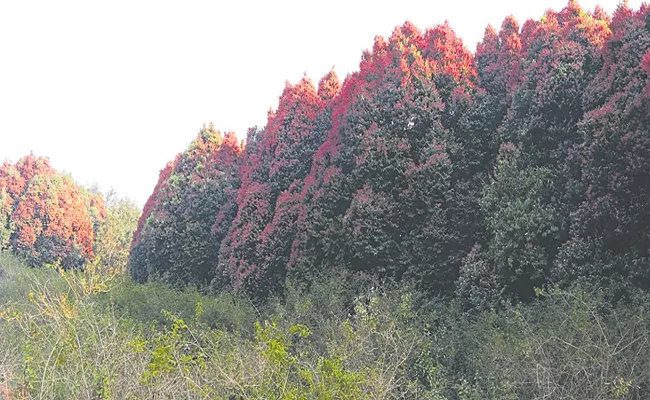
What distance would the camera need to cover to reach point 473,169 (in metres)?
9.50

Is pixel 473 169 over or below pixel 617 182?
over

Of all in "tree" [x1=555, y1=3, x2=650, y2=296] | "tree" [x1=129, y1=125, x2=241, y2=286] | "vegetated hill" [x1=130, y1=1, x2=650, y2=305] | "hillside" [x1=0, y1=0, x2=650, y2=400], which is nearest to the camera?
"hillside" [x1=0, y1=0, x2=650, y2=400]

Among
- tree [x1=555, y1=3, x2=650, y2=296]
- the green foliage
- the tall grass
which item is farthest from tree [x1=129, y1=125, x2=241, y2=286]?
the green foliage

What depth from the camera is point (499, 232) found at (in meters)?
7.93

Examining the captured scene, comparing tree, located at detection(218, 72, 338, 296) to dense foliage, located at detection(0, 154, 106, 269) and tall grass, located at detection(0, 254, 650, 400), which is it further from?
dense foliage, located at detection(0, 154, 106, 269)

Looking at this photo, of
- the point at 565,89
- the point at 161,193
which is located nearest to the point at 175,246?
the point at 161,193

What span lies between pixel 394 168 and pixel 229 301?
4084mm

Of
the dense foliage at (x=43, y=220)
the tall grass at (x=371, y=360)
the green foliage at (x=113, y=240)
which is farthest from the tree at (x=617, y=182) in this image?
the green foliage at (x=113, y=240)

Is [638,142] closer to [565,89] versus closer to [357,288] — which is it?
[565,89]

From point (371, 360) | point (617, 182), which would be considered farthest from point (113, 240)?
point (617, 182)

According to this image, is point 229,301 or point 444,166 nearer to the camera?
point 444,166

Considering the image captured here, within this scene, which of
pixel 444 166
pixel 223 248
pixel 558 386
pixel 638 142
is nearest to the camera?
pixel 558 386

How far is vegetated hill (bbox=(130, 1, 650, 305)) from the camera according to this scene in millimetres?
7086

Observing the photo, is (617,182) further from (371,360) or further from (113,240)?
(113,240)
